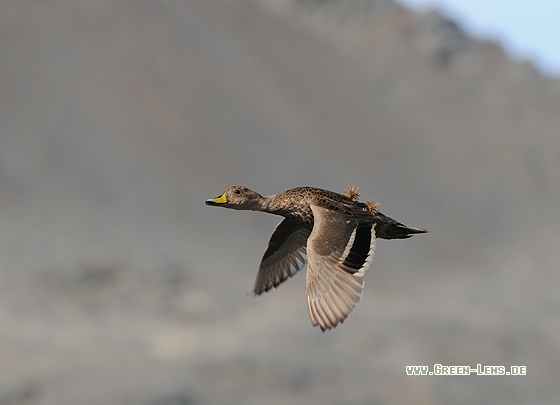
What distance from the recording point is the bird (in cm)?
1295

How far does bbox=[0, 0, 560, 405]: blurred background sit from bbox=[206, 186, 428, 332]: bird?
61.9 meters

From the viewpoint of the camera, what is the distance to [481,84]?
138 meters

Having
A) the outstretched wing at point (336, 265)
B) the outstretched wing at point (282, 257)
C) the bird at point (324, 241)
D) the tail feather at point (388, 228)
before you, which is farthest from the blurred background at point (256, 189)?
the outstretched wing at point (336, 265)

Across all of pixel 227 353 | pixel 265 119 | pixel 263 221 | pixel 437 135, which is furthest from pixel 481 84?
pixel 227 353

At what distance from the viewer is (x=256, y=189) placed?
302 feet

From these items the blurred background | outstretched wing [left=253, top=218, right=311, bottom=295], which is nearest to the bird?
outstretched wing [left=253, top=218, right=311, bottom=295]

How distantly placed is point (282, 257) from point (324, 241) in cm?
354

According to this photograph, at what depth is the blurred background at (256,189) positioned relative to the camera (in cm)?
8250

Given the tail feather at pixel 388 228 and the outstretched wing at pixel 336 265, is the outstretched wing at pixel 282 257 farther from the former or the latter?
the outstretched wing at pixel 336 265

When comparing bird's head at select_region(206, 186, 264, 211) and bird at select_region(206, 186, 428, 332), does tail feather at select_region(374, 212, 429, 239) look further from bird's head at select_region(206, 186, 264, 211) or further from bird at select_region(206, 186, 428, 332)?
bird's head at select_region(206, 186, 264, 211)

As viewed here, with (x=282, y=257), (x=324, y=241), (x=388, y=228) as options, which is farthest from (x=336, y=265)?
(x=282, y=257)

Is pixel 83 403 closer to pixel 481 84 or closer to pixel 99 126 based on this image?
pixel 99 126

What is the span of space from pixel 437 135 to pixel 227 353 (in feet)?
185

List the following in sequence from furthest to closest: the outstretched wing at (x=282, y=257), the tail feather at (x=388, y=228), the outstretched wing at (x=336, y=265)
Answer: the outstretched wing at (x=282, y=257) → the tail feather at (x=388, y=228) → the outstretched wing at (x=336, y=265)
